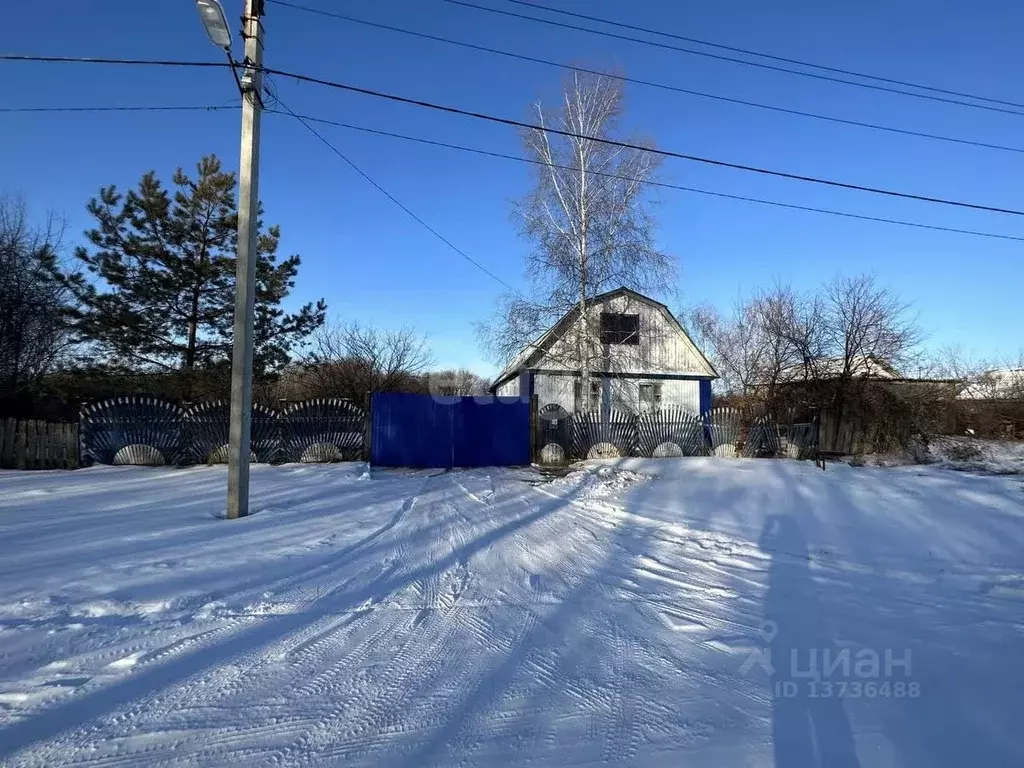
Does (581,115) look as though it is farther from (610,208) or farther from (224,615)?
(224,615)

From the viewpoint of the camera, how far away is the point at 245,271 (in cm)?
836

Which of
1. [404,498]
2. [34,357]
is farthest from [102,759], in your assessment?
[34,357]

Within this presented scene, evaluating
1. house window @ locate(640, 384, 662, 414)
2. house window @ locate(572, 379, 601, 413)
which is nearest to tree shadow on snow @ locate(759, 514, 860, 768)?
house window @ locate(572, 379, 601, 413)

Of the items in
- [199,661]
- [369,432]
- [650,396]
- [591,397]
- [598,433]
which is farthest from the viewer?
[650,396]

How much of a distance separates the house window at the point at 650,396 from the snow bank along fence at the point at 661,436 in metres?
6.89

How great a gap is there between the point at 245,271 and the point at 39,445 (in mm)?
11495

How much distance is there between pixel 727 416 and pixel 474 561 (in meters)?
13.8

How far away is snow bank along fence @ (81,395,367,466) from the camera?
15.1m

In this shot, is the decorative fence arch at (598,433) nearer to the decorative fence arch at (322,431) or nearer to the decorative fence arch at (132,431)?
the decorative fence arch at (322,431)

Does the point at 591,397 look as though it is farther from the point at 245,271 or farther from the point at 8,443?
the point at 8,443

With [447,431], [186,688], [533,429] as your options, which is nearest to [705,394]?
[533,429]

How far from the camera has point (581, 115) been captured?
727 inches

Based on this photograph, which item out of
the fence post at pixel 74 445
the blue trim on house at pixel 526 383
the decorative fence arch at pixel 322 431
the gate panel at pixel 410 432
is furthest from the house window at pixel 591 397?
the fence post at pixel 74 445

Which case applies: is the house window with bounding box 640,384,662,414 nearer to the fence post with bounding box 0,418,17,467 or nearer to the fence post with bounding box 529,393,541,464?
the fence post with bounding box 529,393,541,464
